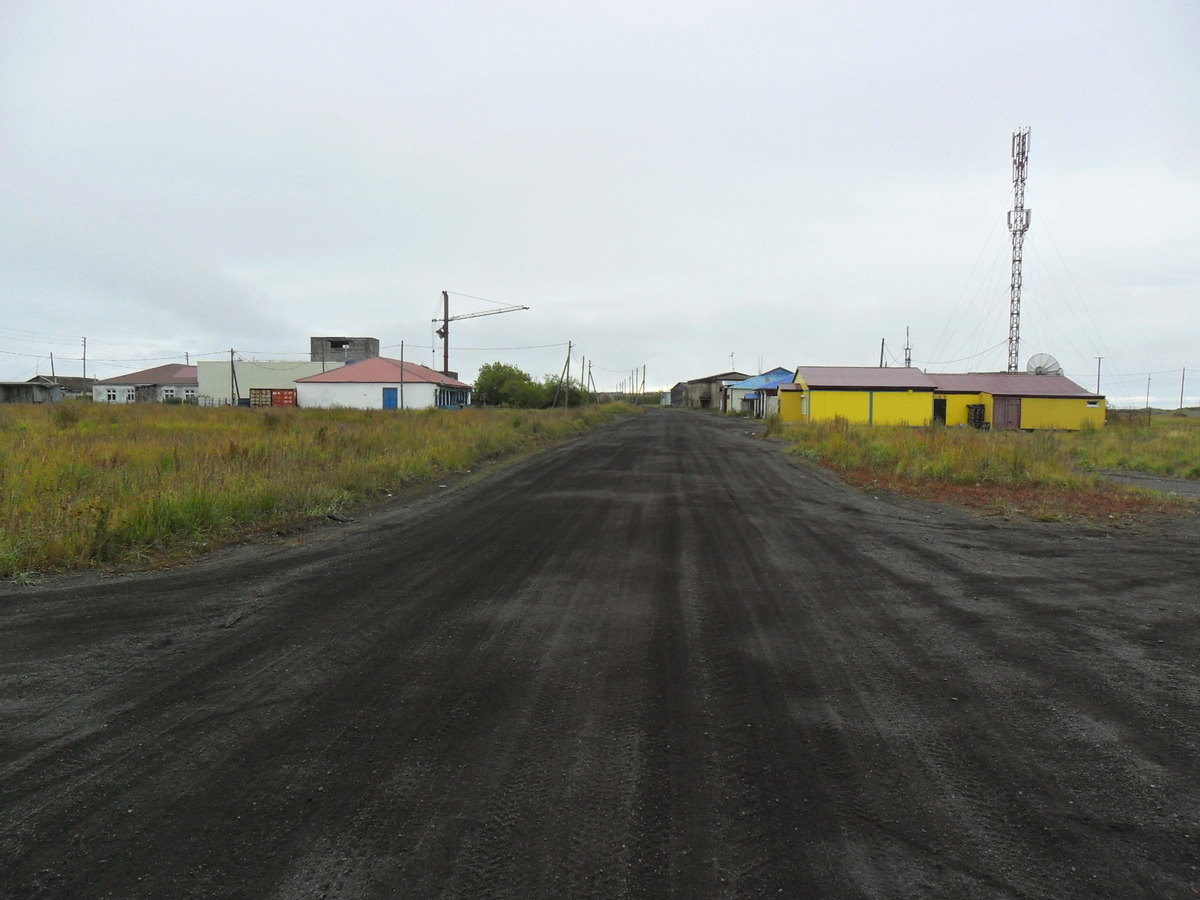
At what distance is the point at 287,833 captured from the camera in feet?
8.37

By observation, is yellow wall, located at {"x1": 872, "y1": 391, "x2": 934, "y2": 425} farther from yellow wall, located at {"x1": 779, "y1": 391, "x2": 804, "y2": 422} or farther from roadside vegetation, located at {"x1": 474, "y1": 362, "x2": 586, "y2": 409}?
roadside vegetation, located at {"x1": 474, "y1": 362, "x2": 586, "y2": 409}

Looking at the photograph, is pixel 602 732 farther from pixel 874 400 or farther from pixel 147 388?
pixel 147 388

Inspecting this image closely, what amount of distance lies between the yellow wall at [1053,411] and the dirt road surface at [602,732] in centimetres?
4157

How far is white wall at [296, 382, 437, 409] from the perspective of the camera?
58.0 meters

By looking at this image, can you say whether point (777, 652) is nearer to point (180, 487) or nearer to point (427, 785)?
point (427, 785)

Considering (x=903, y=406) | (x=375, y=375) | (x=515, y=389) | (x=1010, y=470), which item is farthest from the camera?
(x=515, y=389)

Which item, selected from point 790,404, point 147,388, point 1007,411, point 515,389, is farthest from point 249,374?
point 1007,411

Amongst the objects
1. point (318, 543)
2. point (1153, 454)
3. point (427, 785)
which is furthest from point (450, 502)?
point (1153, 454)

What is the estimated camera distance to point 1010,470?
1409 cm

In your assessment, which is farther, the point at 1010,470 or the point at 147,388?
the point at 147,388

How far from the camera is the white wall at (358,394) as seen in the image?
190 ft

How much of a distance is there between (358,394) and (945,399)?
45858 mm

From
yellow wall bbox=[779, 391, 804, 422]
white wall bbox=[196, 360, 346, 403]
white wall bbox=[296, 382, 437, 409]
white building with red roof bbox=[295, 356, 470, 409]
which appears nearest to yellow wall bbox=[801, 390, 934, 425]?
yellow wall bbox=[779, 391, 804, 422]

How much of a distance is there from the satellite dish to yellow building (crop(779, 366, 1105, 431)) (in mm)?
4716
